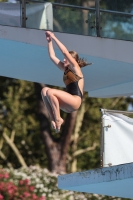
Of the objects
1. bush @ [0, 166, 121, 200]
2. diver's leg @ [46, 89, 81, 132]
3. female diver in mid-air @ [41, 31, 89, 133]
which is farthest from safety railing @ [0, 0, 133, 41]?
bush @ [0, 166, 121, 200]

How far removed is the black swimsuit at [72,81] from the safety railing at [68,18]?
10.1ft

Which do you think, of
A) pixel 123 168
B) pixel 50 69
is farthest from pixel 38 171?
pixel 123 168

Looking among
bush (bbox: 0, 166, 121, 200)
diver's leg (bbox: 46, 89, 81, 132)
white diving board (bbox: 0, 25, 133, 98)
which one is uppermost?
white diving board (bbox: 0, 25, 133, 98)

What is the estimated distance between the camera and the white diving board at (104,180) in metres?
10.9

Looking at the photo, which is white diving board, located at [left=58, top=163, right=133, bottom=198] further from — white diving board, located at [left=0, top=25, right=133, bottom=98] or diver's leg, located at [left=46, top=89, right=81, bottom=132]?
→ white diving board, located at [left=0, top=25, right=133, bottom=98]

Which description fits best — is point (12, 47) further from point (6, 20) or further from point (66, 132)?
point (66, 132)

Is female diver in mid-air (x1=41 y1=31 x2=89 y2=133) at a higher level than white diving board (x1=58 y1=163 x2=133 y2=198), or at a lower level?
higher

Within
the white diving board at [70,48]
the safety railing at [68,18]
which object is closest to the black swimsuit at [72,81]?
the white diving board at [70,48]

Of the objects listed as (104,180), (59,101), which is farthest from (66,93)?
(104,180)

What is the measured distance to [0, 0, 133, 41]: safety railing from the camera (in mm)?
13344

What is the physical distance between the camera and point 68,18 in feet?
44.2

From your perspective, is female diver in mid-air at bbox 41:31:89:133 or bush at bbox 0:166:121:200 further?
bush at bbox 0:166:121:200

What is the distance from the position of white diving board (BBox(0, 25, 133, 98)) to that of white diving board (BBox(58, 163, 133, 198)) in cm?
259

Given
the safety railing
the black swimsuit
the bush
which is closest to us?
the black swimsuit
